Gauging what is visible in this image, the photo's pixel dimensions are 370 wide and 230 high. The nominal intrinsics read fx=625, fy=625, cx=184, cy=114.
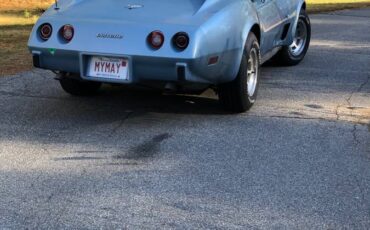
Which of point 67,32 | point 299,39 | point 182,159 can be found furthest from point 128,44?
point 299,39

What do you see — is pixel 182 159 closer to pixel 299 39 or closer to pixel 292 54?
pixel 292 54

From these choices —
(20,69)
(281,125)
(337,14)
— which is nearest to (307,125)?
(281,125)

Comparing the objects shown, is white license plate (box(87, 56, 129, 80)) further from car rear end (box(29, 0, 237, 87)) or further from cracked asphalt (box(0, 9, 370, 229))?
cracked asphalt (box(0, 9, 370, 229))

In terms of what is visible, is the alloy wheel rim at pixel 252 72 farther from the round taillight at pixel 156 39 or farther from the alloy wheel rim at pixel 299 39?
the alloy wheel rim at pixel 299 39

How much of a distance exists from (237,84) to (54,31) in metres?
1.70

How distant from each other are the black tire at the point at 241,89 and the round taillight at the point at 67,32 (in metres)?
1.43

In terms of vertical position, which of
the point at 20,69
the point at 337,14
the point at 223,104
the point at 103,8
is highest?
the point at 103,8

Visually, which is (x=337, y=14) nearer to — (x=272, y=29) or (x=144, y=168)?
(x=272, y=29)

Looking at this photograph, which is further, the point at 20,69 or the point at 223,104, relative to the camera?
the point at 20,69

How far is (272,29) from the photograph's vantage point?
667 cm

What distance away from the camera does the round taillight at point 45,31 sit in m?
5.48

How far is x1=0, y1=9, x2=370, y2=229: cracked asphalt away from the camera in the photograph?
3830 millimetres

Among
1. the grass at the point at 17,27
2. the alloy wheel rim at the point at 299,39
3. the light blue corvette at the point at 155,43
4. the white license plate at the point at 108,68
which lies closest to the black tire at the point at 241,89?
the light blue corvette at the point at 155,43

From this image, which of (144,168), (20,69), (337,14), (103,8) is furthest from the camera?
(337,14)
